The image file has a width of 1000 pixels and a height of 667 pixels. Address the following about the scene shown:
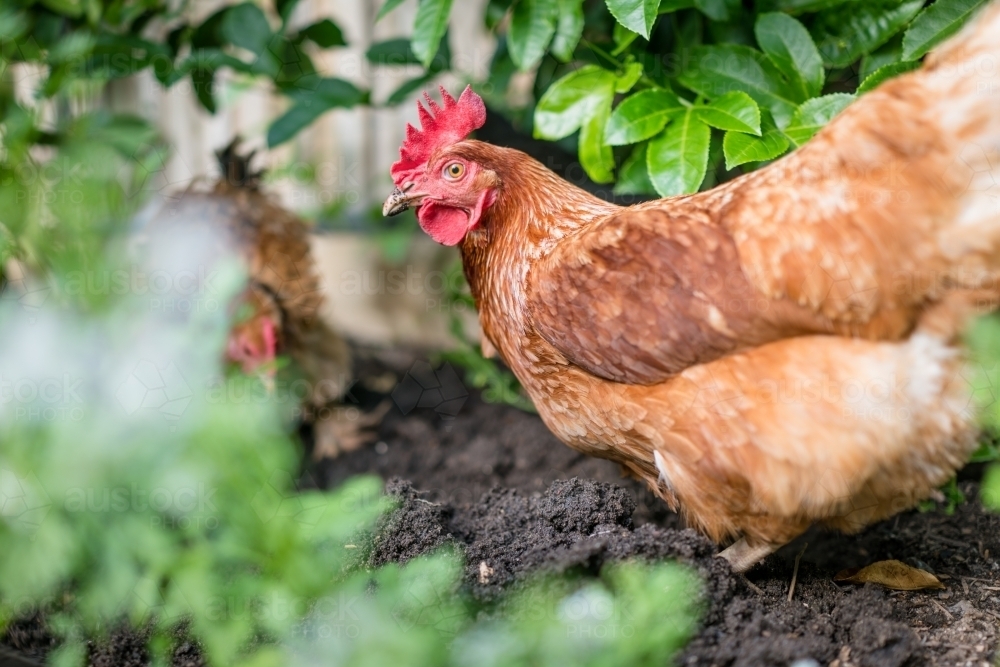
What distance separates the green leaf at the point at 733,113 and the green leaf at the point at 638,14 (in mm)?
325

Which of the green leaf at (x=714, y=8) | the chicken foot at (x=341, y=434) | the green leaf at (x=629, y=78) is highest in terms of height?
the green leaf at (x=714, y=8)

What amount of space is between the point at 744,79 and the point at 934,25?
1.60 feet

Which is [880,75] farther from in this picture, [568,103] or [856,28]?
[568,103]

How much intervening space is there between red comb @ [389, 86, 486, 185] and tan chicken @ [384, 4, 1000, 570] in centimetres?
47

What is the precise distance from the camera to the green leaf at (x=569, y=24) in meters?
2.39

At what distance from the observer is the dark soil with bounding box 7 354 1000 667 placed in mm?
1657

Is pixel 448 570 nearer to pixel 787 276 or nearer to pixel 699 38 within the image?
pixel 787 276

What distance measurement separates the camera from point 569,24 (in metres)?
2.41

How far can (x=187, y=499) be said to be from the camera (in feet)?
5.41

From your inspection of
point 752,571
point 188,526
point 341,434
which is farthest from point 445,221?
point 341,434

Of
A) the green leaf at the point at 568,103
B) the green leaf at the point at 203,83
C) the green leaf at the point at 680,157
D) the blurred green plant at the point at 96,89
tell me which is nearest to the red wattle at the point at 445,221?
the green leaf at the point at 568,103

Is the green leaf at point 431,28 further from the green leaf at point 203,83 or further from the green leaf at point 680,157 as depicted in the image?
the green leaf at point 203,83

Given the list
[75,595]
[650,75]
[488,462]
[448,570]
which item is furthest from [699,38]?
[75,595]

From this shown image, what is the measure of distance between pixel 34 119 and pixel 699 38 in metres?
2.74
